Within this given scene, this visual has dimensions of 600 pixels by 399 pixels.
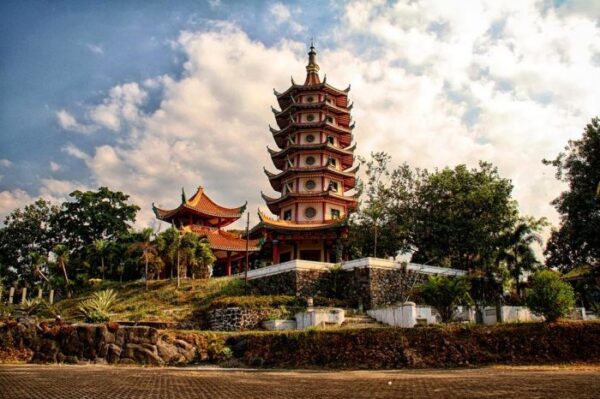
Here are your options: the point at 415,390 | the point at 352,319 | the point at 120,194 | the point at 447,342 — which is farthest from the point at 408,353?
the point at 120,194

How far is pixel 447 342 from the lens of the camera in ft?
58.6

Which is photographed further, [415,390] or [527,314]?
[527,314]

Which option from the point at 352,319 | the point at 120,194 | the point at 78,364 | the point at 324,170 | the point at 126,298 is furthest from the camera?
the point at 120,194

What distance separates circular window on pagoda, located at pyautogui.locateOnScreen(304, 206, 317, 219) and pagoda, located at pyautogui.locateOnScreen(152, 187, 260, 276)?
4307 mm

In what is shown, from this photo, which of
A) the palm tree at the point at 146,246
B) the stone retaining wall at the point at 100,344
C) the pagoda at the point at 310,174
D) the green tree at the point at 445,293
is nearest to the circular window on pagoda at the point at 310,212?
the pagoda at the point at 310,174

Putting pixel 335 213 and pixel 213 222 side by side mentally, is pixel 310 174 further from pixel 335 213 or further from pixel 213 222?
pixel 213 222

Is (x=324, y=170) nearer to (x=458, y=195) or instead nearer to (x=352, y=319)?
(x=458, y=195)

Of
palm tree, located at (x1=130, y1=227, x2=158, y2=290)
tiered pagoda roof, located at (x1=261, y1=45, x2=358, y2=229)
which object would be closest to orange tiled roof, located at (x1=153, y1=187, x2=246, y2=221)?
tiered pagoda roof, located at (x1=261, y1=45, x2=358, y2=229)

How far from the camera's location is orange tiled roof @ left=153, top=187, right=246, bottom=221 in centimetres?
4147

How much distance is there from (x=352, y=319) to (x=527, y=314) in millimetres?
8690

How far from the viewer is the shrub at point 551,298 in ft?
57.7

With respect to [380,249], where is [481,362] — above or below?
below

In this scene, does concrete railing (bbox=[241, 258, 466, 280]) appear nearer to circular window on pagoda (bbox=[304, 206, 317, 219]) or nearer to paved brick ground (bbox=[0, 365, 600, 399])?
circular window on pagoda (bbox=[304, 206, 317, 219])

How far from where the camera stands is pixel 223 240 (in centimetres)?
4072
